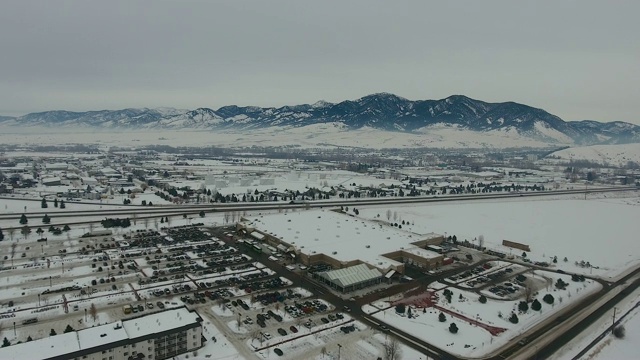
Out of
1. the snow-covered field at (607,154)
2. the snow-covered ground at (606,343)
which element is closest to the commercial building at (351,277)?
the snow-covered ground at (606,343)

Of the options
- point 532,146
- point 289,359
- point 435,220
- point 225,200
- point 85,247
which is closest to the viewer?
point 289,359

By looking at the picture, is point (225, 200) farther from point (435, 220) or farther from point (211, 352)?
point (211, 352)

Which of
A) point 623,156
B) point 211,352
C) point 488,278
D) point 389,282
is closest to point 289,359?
point 211,352

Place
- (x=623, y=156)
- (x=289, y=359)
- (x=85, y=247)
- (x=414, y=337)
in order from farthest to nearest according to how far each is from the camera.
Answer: (x=623, y=156), (x=85, y=247), (x=414, y=337), (x=289, y=359)

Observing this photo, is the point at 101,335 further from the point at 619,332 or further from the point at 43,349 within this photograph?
the point at 619,332

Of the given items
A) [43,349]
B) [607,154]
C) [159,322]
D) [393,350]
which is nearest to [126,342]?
[159,322]

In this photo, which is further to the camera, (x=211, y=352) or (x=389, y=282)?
(x=389, y=282)
